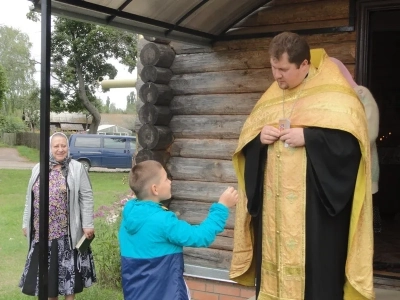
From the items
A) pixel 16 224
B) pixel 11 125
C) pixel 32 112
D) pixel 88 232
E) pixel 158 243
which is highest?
pixel 32 112

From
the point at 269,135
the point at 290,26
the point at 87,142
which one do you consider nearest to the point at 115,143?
the point at 87,142

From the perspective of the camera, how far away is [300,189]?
3605mm

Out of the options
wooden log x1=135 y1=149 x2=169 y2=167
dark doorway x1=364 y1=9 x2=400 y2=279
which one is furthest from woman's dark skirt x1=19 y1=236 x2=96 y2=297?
dark doorway x1=364 y1=9 x2=400 y2=279

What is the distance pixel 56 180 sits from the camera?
205 inches

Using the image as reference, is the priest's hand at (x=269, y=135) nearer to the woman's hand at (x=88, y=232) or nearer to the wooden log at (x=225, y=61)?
the wooden log at (x=225, y=61)

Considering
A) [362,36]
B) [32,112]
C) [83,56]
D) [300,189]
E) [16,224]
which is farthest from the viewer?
[32,112]

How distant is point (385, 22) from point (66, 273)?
13.6ft

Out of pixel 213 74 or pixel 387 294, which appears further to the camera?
pixel 213 74

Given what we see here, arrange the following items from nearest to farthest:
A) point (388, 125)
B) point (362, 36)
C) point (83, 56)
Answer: point (362, 36), point (388, 125), point (83, 56)

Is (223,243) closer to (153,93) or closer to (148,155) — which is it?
(148,155)

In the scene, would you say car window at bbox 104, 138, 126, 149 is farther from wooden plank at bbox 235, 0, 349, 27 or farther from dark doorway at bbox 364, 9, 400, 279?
wooden plank at bbox 235, 0, 349, 27

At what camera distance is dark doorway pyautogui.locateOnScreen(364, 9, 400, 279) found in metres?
6.77

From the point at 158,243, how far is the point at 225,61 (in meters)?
2.76

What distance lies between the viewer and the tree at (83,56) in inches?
889
